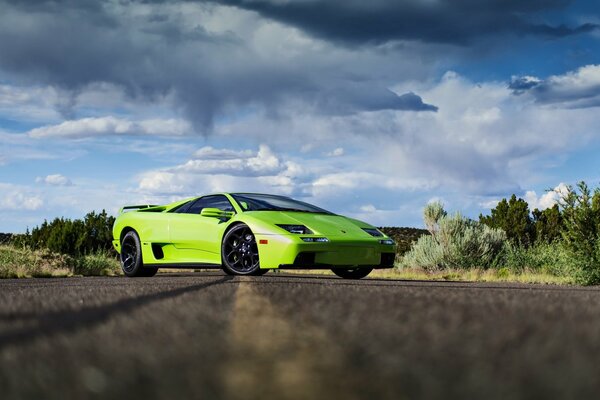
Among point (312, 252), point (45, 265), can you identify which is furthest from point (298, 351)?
point (45, 265)

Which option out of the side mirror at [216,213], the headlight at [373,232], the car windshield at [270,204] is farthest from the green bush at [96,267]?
the headlight at [373,232]

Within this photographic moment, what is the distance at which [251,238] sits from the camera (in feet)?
36.5

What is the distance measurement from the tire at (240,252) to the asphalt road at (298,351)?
7113mm

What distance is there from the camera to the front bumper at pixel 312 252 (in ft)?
34.8

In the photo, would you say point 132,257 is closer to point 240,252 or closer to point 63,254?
point 240,252

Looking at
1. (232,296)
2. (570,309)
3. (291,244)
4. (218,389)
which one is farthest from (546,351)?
(291,244)

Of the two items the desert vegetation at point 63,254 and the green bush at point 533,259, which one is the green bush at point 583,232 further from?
the desert vegetation at point 63,254

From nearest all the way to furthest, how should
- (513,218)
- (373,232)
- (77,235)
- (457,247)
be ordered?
(373,232) → (457,247) → (77,235) → (513,218)

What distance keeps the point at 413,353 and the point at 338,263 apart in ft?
28.5

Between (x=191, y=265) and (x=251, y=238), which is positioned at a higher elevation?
(x=251, y=238)

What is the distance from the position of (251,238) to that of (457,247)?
8959 millimetres

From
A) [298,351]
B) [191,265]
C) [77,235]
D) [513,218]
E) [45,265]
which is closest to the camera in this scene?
[298,351]

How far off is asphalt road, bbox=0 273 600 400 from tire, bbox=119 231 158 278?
31.2ft

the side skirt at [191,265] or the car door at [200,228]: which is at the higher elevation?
the car door at [200,228]
